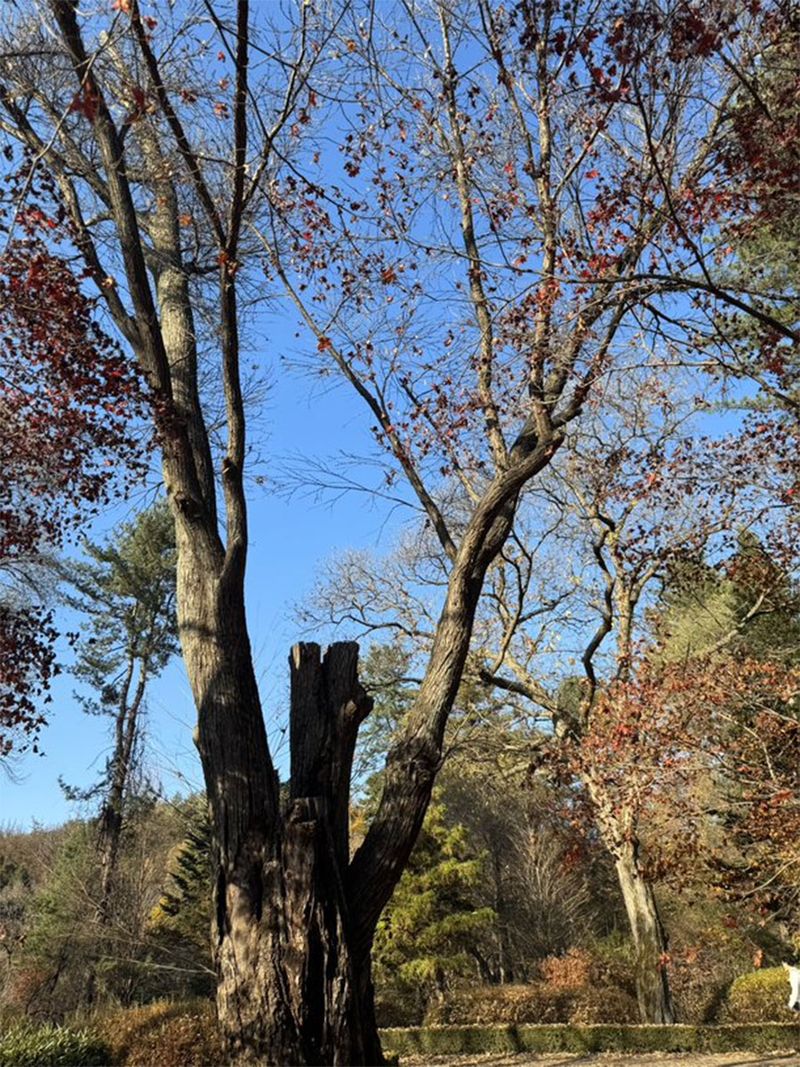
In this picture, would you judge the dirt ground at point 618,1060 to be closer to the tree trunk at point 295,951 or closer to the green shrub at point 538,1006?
the green shrub at point 538,1006

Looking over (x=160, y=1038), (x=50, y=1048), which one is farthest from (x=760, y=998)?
(x=50, y=1048)

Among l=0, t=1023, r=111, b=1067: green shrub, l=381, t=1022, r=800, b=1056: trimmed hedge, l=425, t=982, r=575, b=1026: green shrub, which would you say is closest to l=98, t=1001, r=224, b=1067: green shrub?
l=0, t=1023, r=111, b=1067: green shrub

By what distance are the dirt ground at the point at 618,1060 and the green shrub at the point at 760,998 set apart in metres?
2.96

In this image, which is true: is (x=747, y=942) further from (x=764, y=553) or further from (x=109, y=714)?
(x=109, y=714)

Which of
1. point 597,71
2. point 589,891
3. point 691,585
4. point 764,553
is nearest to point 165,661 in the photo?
point 589,891

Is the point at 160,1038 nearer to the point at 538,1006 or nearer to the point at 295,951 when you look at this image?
the point at 538,1006

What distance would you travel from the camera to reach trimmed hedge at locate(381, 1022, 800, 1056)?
11.2 meters

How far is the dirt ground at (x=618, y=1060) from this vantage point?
991cm

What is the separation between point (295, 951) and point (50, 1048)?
7.79 metres

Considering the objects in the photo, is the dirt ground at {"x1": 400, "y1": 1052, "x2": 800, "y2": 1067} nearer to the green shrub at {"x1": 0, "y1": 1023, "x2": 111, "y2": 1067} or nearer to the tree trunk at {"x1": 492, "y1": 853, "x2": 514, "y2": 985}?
the green shrub at {"x1": 0, "y1": 1023, "x2": 111, "y2": 1067}

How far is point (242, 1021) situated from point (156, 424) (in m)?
2.82

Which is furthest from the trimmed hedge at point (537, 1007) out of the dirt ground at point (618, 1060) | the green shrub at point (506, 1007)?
the dirt ground at point (618, 1060)

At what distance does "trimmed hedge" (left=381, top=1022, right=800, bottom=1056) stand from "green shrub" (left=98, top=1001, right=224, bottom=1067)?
7.95 feet

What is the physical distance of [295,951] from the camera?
3.20 metres
